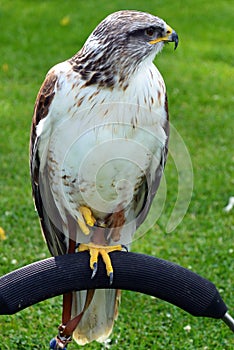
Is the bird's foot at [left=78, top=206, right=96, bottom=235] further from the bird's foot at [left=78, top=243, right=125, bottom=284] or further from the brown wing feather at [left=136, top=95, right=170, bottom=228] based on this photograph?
the brown wing feather at [left=136, top=95, right=170, bottom=228]

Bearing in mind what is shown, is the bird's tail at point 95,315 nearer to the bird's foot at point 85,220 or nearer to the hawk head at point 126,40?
the bird's foot at point 85,220

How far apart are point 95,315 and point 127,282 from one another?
42.8 inches

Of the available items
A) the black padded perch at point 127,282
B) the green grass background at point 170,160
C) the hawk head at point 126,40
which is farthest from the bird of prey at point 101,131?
the green grass background at point 170,160

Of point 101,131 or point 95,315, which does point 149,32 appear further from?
point 95,315

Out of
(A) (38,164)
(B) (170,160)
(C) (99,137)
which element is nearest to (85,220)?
(A) (38,164)

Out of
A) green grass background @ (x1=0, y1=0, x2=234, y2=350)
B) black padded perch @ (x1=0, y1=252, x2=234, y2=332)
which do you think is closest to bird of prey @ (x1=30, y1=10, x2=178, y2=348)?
black padded perch @ (x1=0, y1=252, x2=234, y2=332)

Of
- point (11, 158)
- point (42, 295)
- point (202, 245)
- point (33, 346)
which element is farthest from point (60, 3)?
point (42, 295)

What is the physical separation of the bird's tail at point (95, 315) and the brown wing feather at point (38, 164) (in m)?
0.30

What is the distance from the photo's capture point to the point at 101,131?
305 centimetres

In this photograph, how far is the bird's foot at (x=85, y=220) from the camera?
332cm

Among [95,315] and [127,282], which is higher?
[127,282]

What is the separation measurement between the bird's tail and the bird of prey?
178mm

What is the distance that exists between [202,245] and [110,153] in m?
2.38

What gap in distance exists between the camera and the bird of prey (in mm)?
2982
